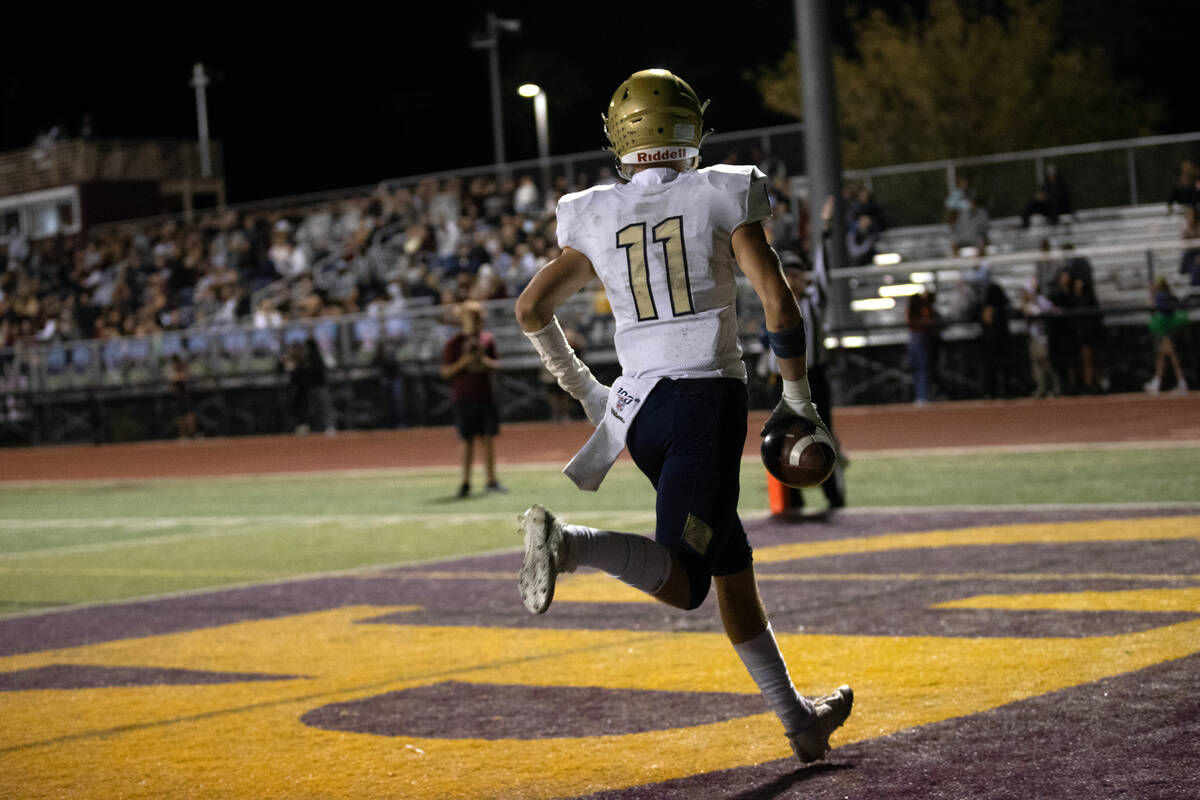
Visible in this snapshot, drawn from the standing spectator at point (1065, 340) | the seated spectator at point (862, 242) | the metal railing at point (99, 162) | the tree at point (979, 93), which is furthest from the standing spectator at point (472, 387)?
the metal railing at point (99, 162)

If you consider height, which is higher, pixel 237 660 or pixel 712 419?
pixel 712 419

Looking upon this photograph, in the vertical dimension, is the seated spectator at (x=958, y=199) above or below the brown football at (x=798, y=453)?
above

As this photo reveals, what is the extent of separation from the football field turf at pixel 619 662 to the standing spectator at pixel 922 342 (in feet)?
27.3

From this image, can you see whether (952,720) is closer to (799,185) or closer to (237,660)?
(237,660)

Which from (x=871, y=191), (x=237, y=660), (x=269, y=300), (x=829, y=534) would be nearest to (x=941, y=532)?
(x=829, y=534)

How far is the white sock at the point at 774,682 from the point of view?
475 cm

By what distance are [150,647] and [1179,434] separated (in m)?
11.2

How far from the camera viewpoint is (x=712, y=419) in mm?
4492

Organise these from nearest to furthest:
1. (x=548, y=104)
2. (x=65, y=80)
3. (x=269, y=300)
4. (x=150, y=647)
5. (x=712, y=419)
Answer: (x=712, y=419), (x=150, y=647), (x=269, y=300), (x=65, y=80), (x=548, y=104)

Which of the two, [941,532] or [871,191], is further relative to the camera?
[871,191]

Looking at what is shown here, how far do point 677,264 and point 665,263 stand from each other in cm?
4

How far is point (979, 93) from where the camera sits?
37.0 meters

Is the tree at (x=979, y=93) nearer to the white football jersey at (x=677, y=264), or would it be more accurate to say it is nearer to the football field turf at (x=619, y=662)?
the football field turf at (x=619, y=662)

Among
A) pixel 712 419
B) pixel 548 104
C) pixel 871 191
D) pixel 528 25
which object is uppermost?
pixel 528 25
